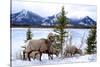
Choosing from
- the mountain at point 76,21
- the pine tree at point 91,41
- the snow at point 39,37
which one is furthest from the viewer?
the pine tree at point 91,41

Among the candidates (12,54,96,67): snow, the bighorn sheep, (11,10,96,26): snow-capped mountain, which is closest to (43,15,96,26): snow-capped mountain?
(11,10,96,26): snow-capped mountain

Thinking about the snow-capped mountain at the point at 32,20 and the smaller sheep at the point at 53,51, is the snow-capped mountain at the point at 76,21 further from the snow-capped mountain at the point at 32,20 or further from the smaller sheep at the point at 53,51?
the smaller sheep at the point at 53,51

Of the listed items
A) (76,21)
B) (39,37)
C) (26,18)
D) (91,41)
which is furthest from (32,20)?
(91,41)

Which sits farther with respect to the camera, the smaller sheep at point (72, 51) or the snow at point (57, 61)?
the smaller sheep at point (72, 51)

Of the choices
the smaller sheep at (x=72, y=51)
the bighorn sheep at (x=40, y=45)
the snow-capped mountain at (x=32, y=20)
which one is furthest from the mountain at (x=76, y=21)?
the smaller sheep at (x=72, y=51)
